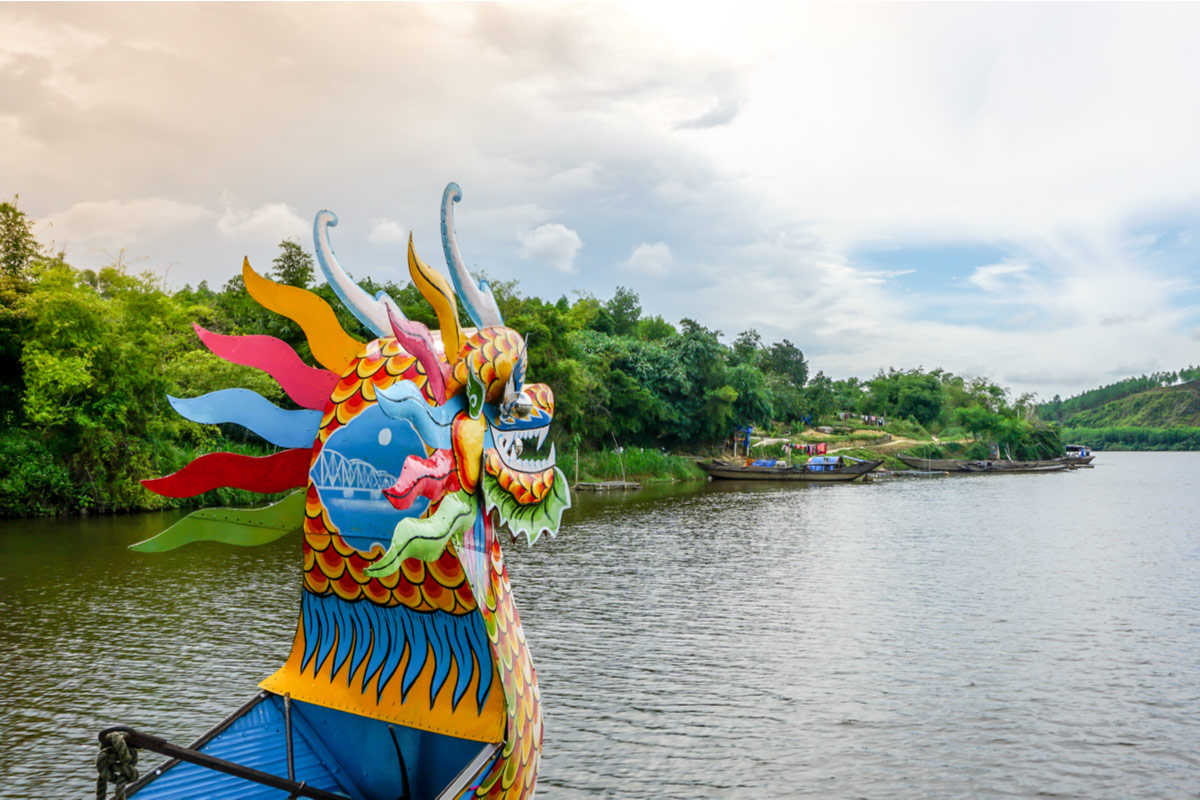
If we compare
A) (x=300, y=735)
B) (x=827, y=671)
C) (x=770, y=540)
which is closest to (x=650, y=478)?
(x=770, y=540)

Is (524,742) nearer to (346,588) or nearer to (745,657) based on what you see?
(346,588)

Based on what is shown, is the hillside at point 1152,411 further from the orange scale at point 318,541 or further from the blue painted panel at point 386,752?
the orange scale at point 318,541

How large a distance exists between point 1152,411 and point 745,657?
138 meters

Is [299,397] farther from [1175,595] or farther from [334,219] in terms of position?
[1175,595]

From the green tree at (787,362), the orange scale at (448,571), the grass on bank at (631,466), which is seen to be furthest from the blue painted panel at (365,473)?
the green tree at (787,362)

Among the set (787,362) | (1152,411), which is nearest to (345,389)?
(787,362)

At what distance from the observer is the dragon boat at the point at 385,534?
3.37m

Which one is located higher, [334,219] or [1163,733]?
[334,219]

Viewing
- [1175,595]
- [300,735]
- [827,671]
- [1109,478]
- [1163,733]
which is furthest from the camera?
[1109,478]

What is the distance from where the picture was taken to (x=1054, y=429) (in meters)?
64.6

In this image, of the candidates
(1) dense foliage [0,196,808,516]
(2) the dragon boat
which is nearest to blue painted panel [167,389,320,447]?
(2) the dragon boat

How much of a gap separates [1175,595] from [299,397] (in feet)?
53.4

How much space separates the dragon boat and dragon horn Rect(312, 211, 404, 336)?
1 cm

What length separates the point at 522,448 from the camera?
153 inches
